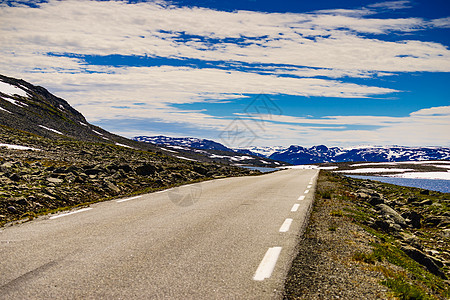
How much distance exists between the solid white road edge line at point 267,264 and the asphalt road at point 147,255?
17 mm

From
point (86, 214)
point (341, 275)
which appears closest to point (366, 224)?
point (341, 275)

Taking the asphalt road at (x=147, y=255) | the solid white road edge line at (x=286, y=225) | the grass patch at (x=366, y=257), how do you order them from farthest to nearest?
the solid white road edge line at (x=286, y=225)
the grass patch at (x=366, y=257)
the asphalt road at (x=147, y=255)

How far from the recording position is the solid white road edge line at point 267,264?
5.57 m

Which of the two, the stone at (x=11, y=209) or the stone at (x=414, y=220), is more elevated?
the stone at (x=11, y=209)

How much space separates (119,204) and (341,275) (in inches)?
370

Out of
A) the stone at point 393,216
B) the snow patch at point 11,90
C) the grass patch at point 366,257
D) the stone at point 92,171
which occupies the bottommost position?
the stone at point 393,216

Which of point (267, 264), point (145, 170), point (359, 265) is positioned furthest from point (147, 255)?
point (145, 170)

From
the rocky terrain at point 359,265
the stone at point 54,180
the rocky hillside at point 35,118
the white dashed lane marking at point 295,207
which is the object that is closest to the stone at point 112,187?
the stone at point 54,180

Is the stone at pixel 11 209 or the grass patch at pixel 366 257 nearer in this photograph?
the grass patch at pixel 366 257

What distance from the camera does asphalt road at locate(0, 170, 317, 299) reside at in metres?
4.85

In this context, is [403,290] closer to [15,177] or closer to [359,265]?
[359,265]

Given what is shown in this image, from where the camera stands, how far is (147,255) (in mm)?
6477

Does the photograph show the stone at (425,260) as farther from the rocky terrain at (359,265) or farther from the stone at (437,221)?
the stone at (437,221)

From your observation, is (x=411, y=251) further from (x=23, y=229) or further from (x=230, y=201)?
(x=23, y=229)
